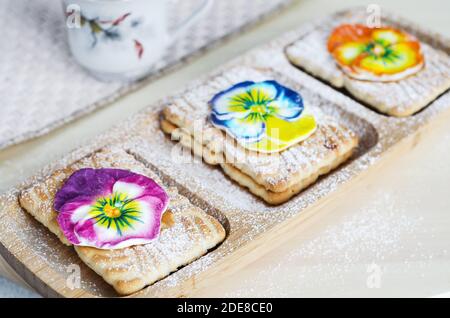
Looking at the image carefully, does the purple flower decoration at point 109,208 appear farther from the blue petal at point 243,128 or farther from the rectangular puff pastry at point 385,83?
the rectangular puff pastry at point 385,83

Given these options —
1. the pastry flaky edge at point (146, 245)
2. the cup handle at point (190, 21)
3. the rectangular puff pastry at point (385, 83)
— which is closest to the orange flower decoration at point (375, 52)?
the rectangular puff pastry at point (385, 83)

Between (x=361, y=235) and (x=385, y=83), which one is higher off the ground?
(x=385, y=83)

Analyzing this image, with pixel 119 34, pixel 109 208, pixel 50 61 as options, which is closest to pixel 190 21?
pixel 119 34

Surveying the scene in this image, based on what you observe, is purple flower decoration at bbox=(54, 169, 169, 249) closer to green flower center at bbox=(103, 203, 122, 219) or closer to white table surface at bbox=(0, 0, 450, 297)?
green flower center at bbox=(103, 203, 122, 219)

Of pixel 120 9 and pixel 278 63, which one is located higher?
pixel 120 9

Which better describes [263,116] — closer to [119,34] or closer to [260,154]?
[260,154]
